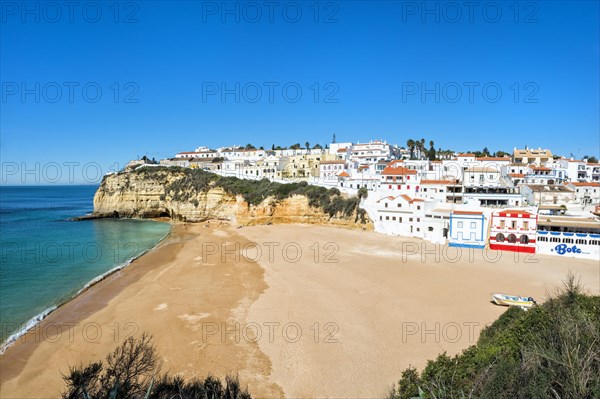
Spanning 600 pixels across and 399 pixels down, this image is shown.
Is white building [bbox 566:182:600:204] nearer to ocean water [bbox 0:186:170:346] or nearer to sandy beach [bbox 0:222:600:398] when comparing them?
sandy beach [bbox 0:222:600:398]

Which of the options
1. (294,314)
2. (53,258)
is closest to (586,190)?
(294,314)

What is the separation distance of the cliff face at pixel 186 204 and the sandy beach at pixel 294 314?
1288cm

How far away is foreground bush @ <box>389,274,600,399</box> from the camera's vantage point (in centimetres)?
593

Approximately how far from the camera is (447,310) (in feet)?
57.0

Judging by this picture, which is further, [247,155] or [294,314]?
[247,155]

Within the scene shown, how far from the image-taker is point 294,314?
1720 cm

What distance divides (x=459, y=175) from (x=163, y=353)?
145 feet

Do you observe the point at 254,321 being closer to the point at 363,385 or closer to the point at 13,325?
the point at 363,385

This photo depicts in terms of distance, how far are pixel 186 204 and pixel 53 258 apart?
941 inches

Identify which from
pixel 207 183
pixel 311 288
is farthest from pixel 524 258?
pixel 207 183

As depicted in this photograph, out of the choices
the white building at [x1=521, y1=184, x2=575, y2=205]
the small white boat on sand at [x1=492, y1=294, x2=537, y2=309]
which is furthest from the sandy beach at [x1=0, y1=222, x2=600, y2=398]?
the white building at [x1=521, y1=184, x2=575, y2=205]

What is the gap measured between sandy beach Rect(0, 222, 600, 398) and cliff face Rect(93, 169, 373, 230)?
42.3 ft

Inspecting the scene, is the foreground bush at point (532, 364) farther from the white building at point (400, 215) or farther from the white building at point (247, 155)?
the white building at point (247, 155)

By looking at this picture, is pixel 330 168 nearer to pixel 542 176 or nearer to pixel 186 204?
pixel 186 204
